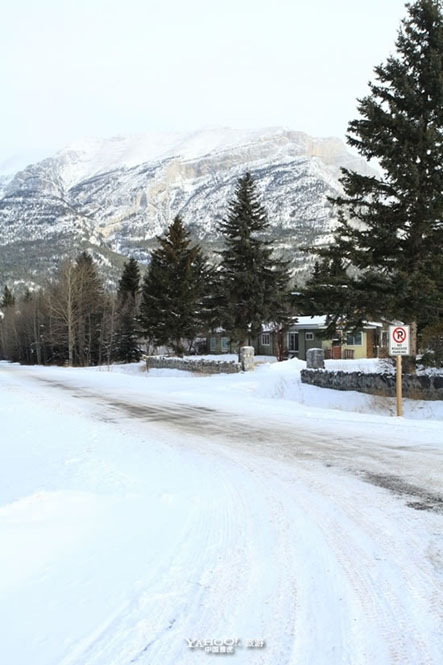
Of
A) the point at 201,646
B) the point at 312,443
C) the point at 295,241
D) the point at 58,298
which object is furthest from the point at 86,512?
the point at 295,241

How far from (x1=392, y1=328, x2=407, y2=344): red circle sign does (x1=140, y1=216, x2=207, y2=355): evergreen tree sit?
25384 mm

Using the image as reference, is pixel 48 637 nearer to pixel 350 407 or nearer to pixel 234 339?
pixel 350 407

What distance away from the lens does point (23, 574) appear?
3.25 m

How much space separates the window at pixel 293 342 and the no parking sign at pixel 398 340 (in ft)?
108

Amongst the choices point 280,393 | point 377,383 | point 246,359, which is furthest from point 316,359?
point 246,359

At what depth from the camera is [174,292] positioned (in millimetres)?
37219

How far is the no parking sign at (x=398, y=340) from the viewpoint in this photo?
37.0 feet

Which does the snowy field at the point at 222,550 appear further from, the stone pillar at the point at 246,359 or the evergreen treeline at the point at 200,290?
the evergreen treeline at the point at 200,290

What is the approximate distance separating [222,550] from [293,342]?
41.6 metres

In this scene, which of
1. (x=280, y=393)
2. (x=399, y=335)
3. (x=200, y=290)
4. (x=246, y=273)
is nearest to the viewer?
(x=399, y=335)

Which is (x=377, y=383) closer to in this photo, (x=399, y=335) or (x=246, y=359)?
(x=399, y=335)

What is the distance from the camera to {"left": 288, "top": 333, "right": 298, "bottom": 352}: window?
4434cm

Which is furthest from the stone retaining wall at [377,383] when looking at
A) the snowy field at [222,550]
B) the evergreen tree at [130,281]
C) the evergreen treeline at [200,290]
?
the evergreen tree at [130,281]

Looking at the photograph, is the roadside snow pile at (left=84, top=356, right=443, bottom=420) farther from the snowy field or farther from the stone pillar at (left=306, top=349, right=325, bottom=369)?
the snowy field
